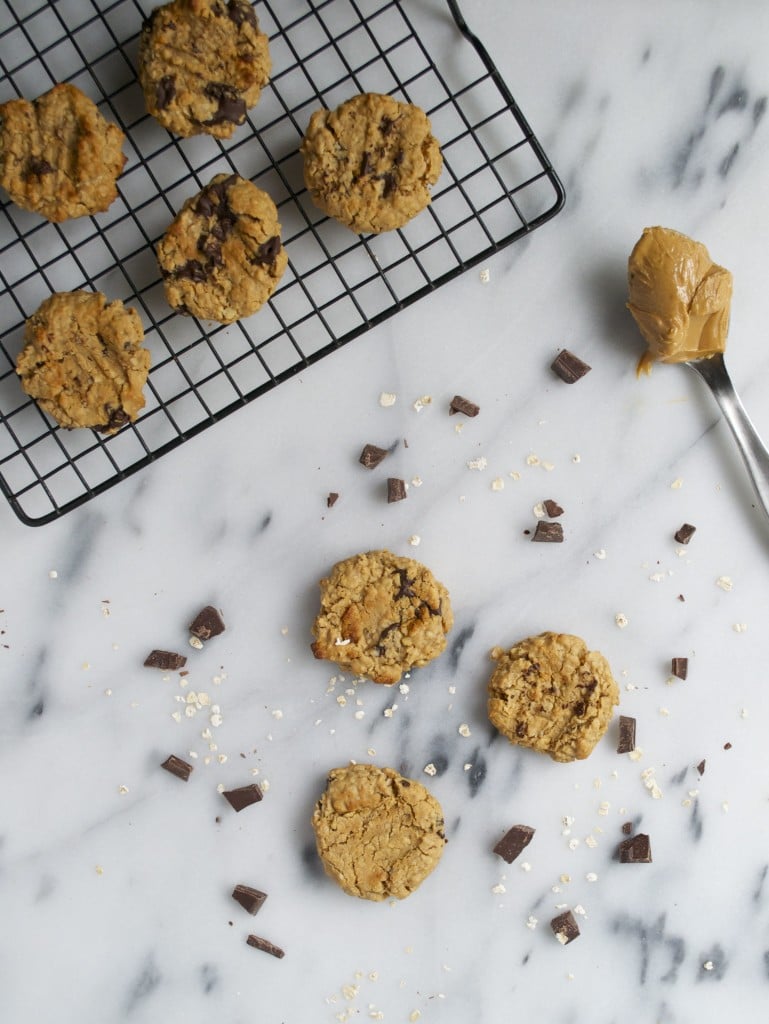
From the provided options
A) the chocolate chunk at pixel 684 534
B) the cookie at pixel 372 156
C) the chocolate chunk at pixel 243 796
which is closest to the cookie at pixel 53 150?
the cookie at pixel 372 156

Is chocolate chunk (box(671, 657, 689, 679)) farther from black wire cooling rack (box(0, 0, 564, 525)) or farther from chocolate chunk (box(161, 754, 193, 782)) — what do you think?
chocolate chunk (box(161, 754, 193, 782))

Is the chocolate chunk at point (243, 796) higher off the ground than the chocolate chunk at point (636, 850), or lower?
higher

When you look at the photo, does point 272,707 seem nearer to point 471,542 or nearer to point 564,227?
point 471,542

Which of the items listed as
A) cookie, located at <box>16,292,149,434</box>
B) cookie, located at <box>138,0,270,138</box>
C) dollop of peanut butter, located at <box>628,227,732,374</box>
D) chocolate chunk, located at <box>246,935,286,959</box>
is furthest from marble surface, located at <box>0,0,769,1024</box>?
cookie, located at <box>138,0,270,138</box>

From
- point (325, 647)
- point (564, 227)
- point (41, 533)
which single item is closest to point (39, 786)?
point (41, 533)

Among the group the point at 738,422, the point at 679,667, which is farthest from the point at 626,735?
the point at 738,422

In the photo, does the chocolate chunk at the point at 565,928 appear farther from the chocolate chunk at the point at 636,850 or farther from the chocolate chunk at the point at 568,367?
the chocolate chunk at the point at 568,367
